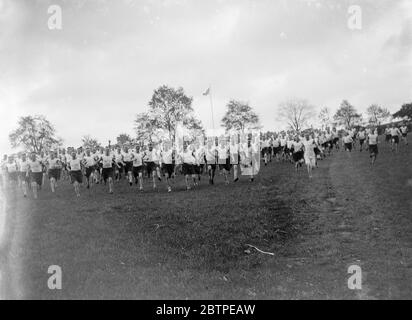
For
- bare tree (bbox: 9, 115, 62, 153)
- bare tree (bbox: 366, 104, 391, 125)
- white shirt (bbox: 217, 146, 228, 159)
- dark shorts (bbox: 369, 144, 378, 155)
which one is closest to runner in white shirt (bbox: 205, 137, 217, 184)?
white shirt (bbox: 217, 146, 228, 159)

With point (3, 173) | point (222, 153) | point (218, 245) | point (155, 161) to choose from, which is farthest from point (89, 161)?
point (218, 245)

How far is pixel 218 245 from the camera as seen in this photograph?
10102 mm

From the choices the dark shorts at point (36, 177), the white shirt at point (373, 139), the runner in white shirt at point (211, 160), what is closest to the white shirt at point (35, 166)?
the dark shorts at point (36, 177)

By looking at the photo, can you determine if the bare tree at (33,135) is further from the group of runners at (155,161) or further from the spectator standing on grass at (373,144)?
the spectator standing on grass at (373,144)

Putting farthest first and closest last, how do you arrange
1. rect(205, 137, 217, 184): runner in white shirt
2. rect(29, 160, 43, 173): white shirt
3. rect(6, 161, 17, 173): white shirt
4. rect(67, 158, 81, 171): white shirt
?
1. rect(6, 161, 17, 173): white shirt
2. rect(205, 137, 217, 184): runner in white shirt
3. rect(67, 158, 81, 171): white shirt
4. rect(29, 160, 43, 173): white shirt

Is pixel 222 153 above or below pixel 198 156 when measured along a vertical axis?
above

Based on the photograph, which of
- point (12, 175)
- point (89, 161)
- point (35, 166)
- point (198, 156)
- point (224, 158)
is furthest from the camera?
point (12, 175)

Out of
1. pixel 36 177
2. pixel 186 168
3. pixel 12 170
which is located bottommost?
pixel 36 177

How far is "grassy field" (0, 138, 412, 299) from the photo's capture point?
740 cm

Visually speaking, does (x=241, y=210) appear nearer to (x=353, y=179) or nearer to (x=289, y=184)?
(x=289, y=184)

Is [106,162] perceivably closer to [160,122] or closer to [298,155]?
[298,155]

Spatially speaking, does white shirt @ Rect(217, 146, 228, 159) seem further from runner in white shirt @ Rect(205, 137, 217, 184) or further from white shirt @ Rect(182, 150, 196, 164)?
white shirt @ Rect(182, 150, 196, 164)

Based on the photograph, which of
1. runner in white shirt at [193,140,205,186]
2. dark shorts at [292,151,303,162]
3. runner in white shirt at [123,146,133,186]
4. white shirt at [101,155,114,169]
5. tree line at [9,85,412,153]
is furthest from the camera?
tree line at [9,85,412,153]
